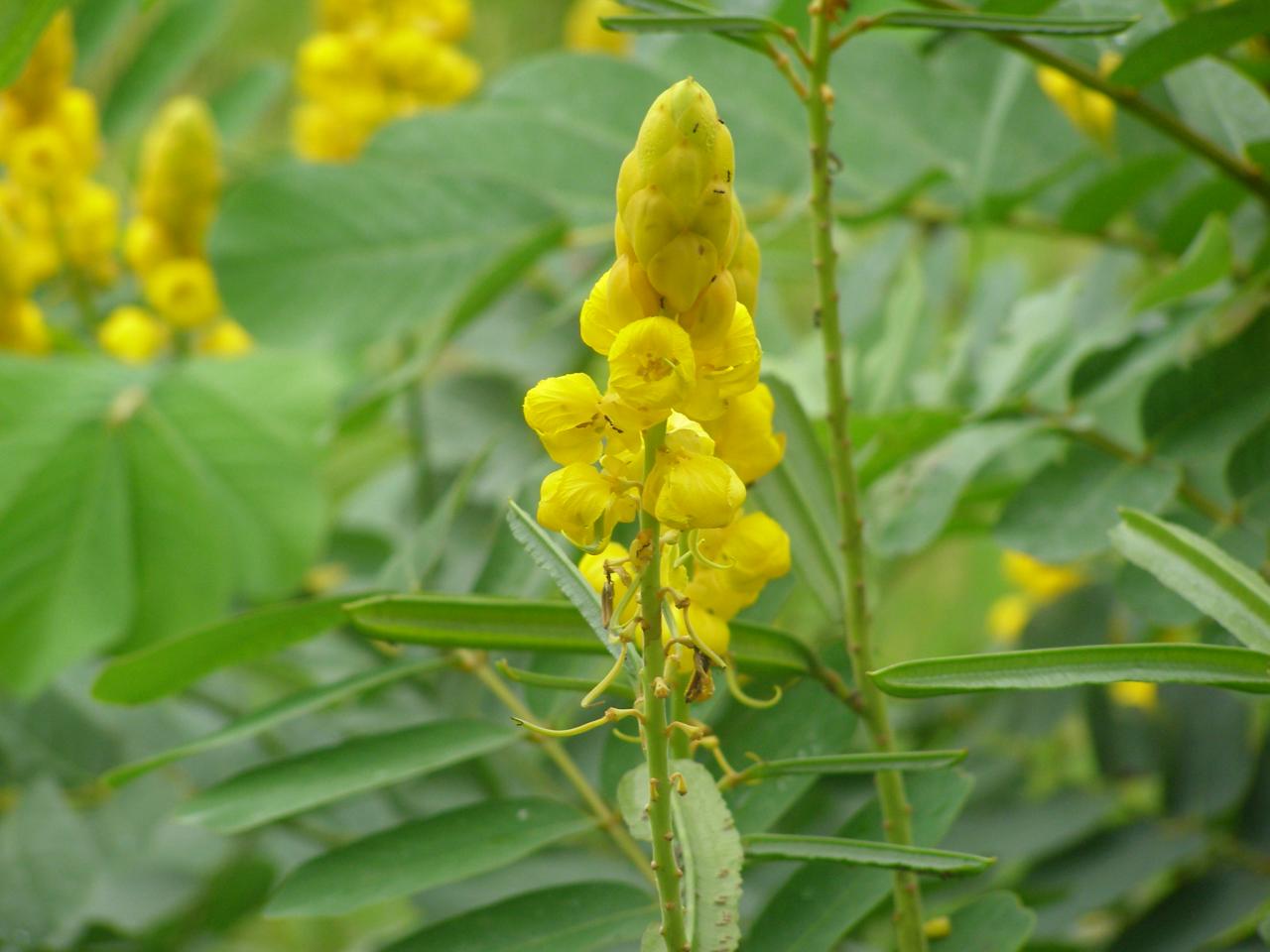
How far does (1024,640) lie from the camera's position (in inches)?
27.5

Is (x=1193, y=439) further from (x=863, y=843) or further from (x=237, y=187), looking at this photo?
(x=237, y=187)

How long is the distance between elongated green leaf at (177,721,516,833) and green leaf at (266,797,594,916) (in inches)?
0.7

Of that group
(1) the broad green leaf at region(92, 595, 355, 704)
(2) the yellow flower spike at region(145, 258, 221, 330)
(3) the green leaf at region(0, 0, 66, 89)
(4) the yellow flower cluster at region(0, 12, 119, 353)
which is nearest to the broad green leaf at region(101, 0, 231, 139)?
(4) the yellow flower cluster at region(0, 12, 119, 353)

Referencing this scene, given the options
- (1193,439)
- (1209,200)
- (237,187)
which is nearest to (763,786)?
(1193,439)

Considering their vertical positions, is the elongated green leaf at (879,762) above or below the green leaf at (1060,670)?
below

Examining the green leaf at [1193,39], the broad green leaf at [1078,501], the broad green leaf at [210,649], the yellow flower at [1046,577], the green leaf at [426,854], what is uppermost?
the green leaf at [1193,39]

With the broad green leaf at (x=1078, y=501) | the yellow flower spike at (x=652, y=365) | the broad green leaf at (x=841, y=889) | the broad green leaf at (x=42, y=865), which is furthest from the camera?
the broad green leaf at (x=42, y=865)

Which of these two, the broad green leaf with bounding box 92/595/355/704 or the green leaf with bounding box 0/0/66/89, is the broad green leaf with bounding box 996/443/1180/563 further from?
the green leaf with bounding box 0/0/66/89

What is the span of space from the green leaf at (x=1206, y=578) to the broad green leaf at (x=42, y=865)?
0.48 m

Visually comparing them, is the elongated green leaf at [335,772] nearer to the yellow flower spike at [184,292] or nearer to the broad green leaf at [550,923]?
the broad green leaf at [550,923]

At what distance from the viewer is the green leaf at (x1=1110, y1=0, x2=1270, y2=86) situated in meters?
0.43

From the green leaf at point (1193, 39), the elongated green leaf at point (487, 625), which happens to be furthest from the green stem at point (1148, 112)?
the elongated green leaf at point (487, 625)

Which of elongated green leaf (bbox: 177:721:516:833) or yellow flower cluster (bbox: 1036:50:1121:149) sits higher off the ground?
yellow flower cluster (bbox: 1036:50:1121:149)

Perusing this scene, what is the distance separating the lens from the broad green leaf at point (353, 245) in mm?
693
